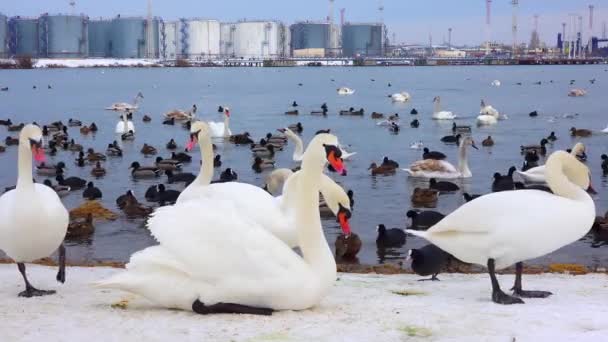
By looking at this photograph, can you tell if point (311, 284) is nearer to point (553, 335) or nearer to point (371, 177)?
point (553, 335)

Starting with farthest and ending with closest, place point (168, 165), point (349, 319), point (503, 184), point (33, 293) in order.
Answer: point (168, 165) → point (503, 184) → point (33, 293) → point (349, 319)

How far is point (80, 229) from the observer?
533 inches

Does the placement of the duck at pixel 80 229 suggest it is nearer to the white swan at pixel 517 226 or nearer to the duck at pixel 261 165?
the white swan at pixel 517 226

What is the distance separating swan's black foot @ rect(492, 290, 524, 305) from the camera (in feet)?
21.6

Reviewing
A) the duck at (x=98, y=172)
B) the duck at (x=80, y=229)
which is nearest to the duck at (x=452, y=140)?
the duck at (x=98, y=172)

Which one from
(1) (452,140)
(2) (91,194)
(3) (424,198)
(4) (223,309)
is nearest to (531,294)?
(4) (223,309)

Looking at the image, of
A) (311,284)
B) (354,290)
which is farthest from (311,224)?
(354,290)

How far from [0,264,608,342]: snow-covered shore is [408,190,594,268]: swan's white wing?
37cm

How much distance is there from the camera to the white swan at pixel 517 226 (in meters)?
6.59

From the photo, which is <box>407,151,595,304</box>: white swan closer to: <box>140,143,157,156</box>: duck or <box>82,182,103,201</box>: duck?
<box>82,182,103,201</box>: duck

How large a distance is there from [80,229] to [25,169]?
623cm

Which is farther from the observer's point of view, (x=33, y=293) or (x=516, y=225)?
(x=33, y=293)

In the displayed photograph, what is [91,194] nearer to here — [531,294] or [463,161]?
[463,161]

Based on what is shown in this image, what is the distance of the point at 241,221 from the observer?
6.23 meters
